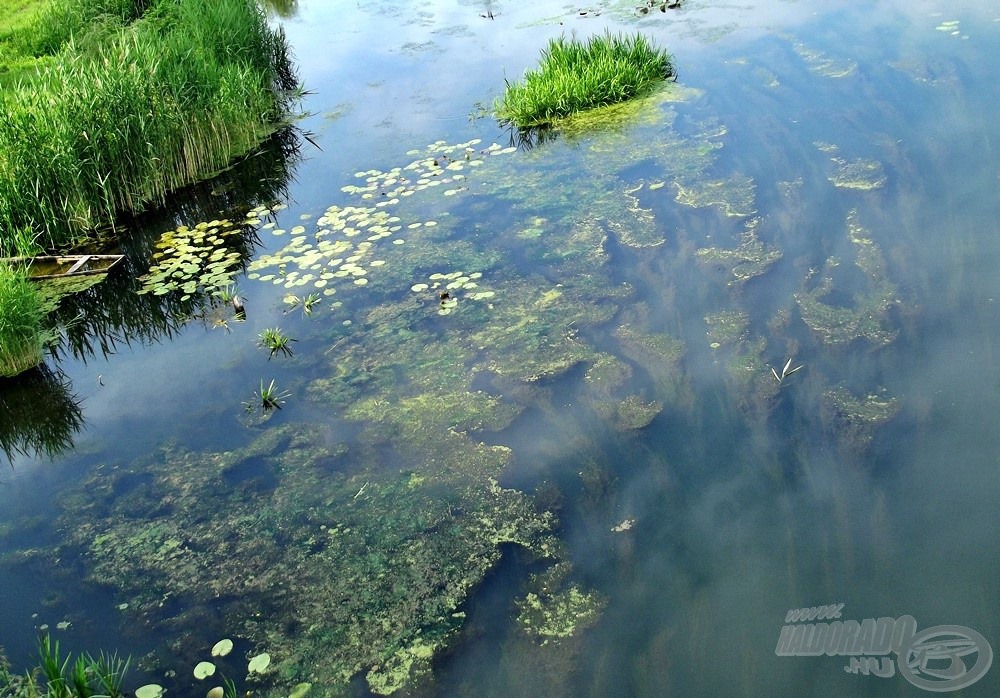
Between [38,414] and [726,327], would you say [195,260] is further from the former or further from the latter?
[726,327]

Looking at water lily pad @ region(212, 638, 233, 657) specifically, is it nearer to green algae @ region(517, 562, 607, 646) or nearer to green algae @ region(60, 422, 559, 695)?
green algae @ region(60, 422, 559, 695)

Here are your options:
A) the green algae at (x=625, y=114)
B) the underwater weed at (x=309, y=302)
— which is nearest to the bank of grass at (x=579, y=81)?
the green algae at (x=625, y=114)

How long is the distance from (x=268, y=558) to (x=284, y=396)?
1.10 meters

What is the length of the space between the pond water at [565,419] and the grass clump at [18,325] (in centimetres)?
15

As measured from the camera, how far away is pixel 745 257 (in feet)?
16.0

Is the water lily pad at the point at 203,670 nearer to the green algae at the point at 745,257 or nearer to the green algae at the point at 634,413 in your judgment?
the green algae at the point at 634,413

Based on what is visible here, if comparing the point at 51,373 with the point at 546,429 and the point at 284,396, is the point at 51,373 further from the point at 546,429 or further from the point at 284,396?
the point at 546,429

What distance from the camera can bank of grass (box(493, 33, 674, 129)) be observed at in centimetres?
709

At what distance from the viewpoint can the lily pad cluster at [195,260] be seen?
18.2ft

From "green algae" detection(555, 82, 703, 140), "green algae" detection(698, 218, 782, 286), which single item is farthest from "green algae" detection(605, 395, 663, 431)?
"green algae" detection(555, 82, 703, 140)

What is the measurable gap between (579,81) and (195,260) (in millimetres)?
3412

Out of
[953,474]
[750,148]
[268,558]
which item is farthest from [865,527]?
[750,148]

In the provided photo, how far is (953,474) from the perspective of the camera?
3.35 m

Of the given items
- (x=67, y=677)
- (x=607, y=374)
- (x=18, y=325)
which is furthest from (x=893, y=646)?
(x=18, y=325)
